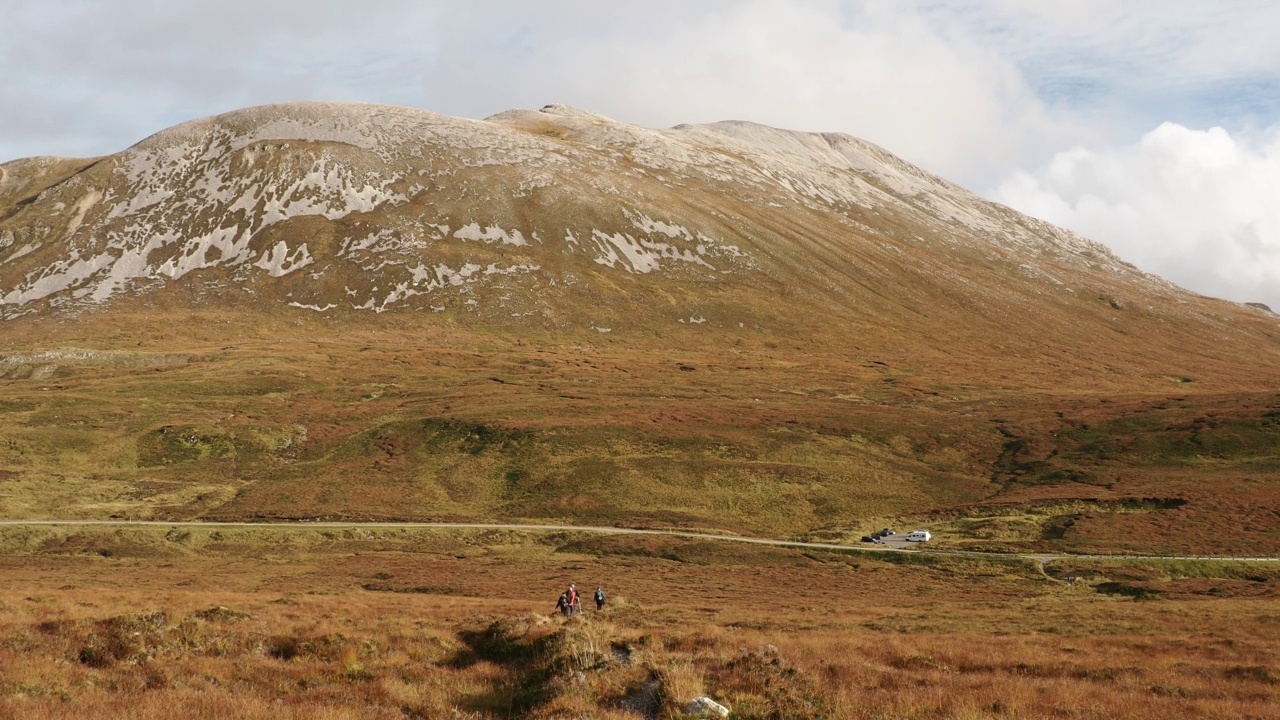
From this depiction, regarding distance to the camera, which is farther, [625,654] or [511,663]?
[511,663]

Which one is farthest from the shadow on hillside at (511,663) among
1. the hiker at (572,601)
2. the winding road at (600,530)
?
the winding road at (600,530)

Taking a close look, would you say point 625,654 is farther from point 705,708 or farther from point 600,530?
point 600,530

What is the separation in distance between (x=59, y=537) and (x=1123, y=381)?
600ft

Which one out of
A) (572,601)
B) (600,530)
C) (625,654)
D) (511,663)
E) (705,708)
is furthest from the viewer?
(600,530)

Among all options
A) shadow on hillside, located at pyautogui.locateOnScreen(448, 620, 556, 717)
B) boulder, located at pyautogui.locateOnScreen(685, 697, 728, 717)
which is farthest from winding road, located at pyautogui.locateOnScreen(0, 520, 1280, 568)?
boulder, located at pyautogui.locateOnScreen(685, 697, 728, 717)

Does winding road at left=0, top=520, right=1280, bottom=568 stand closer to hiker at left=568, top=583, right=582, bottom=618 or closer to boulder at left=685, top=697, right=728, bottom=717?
hiker at left=568, top=583, right=582, bottom=618

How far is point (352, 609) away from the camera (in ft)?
132

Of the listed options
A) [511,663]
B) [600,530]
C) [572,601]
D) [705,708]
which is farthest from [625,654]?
[600,530]

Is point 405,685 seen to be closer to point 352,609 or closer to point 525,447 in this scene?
point 352,609

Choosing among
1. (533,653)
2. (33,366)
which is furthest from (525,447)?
(33,366)

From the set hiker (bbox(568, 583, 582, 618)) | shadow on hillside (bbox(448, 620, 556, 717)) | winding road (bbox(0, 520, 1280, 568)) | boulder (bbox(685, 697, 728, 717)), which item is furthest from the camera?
winding road (bbox(0, 520, 1280, 568))

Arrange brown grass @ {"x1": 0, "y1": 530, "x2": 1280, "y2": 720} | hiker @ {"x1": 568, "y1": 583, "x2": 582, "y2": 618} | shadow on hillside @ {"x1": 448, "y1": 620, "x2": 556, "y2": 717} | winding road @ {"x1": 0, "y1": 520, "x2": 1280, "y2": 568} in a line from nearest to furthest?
brown grass @ {"x1": 0, "y1": 530, "x2": 1280, "y2": 720} < shadow on hillside @ {"x1": 448, "y1": 620, "x2": 556, "y2": 717} < hiker @ {"x1": 568, "y1": 583, "x2": 582, "y2": 618} < winding road @ {"x1": 0, "y1": 520, "x2": 1280, "y2": 568}

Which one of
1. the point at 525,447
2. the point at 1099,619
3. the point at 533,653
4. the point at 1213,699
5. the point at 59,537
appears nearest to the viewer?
the point at 1213,699

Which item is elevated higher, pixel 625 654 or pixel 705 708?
pixel 705 708
